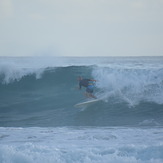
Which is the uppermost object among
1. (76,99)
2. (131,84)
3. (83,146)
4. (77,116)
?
(131,84)

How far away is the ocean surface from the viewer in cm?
574

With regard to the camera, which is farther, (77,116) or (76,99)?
(76,99)

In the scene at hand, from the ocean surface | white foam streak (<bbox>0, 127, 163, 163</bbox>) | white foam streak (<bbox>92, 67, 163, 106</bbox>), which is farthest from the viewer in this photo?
white foam streak (<bbox>92, 67, 163, 106</bbox>)

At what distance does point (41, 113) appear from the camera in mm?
11820

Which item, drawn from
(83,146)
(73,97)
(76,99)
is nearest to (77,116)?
(76,99)

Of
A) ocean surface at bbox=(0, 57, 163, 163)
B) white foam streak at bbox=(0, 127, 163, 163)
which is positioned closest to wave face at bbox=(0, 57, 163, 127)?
ocean surface at bbox=(0, 57, 163, 163)

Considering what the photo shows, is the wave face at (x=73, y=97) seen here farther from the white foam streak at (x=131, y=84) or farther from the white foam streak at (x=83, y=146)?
the white foam streak at (x=83, y=146)

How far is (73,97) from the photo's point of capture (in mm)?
14016

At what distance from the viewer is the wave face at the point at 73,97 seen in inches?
412

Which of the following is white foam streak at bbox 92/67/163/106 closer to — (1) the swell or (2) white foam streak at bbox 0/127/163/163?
(1) the swell

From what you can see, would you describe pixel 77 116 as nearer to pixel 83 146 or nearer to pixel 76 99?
pixel 76 99

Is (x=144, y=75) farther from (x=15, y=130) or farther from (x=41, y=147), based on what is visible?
(x=41, y=147)

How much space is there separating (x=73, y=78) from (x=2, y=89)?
4062 mm

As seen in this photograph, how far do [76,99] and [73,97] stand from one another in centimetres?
39
